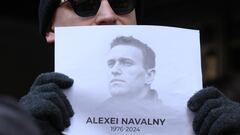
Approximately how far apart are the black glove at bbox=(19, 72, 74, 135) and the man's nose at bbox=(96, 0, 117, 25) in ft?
0.72

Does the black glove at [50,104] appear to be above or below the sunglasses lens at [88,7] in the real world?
below

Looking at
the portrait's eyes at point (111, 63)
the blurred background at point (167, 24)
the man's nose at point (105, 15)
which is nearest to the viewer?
the portrait's eyes at point (111, 63)

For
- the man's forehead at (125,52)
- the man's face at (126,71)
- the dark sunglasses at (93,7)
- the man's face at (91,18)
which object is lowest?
the man's face at (126,71)

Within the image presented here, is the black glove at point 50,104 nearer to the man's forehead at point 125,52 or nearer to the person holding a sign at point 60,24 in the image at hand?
the person holding a sign at point 60,24

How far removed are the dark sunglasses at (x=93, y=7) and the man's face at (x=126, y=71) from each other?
17 cm

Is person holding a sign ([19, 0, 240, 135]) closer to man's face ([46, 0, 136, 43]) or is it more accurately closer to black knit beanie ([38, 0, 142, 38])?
man's face ([46, 0, 136, 43])

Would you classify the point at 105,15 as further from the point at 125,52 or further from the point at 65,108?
the point at 65,108

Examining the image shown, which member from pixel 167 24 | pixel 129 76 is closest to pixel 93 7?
pixel 129 76

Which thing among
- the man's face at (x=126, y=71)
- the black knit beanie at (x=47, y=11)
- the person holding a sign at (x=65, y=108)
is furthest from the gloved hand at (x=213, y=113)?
the black knit beanie at (x=47, y=11)

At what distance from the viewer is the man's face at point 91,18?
56.2 inches

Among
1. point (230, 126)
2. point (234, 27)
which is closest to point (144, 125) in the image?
point (230, 126)

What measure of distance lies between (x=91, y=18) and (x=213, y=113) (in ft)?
1.31

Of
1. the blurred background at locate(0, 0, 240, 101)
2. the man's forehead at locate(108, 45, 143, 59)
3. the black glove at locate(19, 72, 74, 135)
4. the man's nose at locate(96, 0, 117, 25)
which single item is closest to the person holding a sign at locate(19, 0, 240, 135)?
the black glove at locate(19, 72, 74, 135)

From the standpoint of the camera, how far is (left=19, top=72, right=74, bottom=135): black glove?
1.18 m
